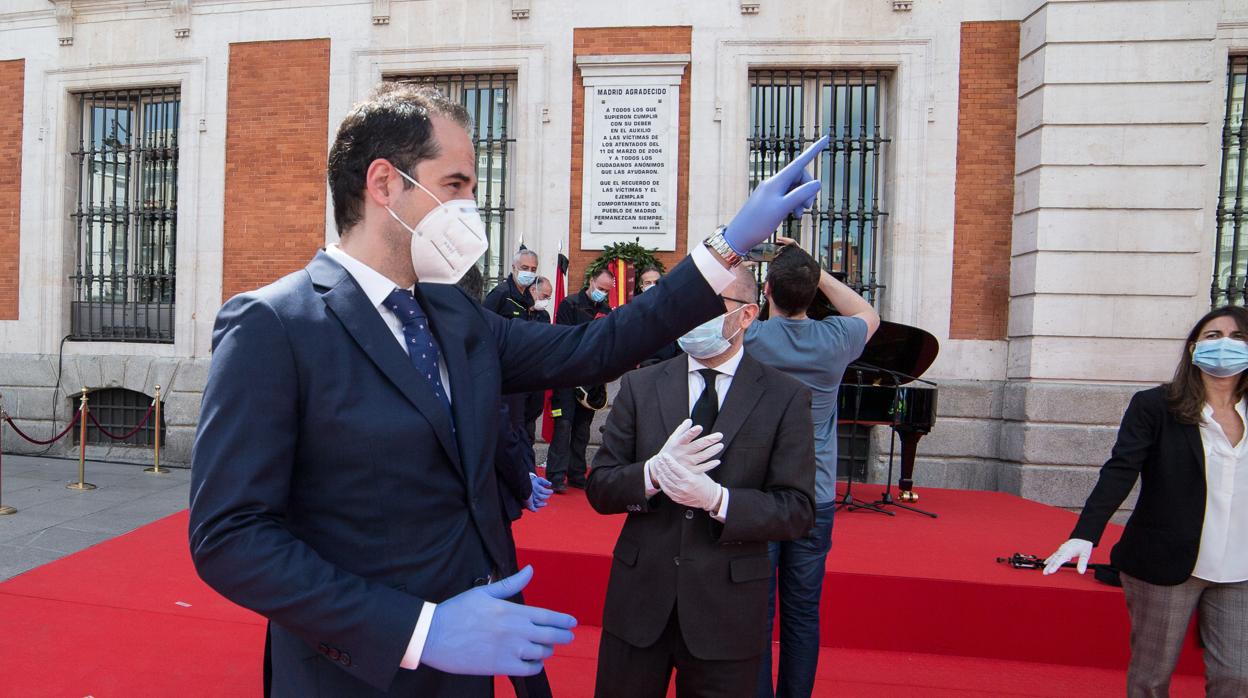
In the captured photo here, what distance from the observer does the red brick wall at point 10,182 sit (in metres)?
10.5

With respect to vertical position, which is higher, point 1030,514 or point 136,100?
point 136,100

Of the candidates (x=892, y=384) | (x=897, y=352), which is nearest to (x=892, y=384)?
(x=892, y=384)

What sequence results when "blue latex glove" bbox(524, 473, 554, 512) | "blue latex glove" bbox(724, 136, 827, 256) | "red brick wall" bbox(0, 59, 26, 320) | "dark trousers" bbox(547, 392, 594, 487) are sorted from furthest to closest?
"red brick wall" bbox(0, 59, 26, 320)
"dark trousers" bbox(547, 392, 594, 487)
"blue latex glove" bbox(524, 473, 554, 512)
"blue latex glove" bbox(724, 136, 827, 256)

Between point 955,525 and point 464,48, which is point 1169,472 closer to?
point 955,525

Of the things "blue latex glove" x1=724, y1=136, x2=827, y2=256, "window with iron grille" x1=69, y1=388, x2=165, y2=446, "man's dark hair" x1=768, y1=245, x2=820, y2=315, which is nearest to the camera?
"blue latex glove" x1=724, y1=136, x2=827, y2=256

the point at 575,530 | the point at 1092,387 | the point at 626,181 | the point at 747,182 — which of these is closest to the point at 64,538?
the point at 575,530

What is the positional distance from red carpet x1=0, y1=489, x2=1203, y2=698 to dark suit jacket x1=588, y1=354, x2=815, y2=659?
1.55 meters

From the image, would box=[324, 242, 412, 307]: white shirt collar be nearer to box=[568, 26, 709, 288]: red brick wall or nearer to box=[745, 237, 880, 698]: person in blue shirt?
box=[745, 237, 880, 698]: person in blue shirt

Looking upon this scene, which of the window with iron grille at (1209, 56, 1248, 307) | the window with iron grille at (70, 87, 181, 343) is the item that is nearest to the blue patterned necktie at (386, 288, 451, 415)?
the window with iron grille at (1209, 56, 1248, 307)

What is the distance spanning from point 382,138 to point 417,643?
3.35ft

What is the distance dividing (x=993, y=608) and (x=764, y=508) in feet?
8.75

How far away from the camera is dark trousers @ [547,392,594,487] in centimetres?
696

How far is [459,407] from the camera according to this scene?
59.6 inches

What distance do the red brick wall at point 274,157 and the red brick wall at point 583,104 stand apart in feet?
11.2
